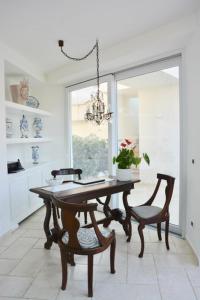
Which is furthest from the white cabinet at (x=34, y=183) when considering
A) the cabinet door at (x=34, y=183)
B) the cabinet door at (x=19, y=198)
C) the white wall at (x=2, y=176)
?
the white wall at (x=2, y=176)

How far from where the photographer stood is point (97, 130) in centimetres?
423

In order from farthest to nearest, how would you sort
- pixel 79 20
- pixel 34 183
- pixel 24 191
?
pixel 34 183 < pixel 24 191 < pixel 79 20

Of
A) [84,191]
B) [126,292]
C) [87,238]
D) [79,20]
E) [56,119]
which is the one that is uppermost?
[79,20]

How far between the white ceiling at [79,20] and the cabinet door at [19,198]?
2008 mm

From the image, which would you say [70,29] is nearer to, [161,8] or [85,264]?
[161,8]

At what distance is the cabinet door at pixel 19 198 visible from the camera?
3373mm

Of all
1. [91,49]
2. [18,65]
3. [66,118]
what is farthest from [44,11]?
[66,118]

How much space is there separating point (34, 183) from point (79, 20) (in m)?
2.64

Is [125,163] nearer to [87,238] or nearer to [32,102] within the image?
[87,238]

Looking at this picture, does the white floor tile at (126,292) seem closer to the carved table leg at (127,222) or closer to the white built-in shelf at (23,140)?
the carved table leg at (127,222)

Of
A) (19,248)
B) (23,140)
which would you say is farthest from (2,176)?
(19,248)

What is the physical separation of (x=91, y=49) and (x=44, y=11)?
1.10 m

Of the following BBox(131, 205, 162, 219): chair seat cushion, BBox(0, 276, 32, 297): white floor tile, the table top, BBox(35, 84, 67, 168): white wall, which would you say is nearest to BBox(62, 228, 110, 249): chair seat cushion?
the table top

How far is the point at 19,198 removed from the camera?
354cm
